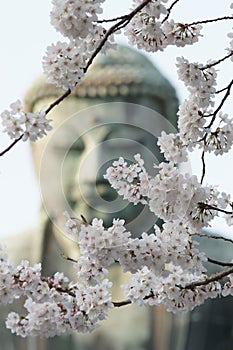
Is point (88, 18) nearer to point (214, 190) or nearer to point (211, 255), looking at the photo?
point (214, 190)

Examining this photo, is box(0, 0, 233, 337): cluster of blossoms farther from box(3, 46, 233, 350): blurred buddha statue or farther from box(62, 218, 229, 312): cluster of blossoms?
box(3, 46, 233, 350): blurred buddha statue

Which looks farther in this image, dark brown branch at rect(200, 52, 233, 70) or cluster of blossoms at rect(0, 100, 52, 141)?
dark brown branch at rect(200, 52, 233, 70)

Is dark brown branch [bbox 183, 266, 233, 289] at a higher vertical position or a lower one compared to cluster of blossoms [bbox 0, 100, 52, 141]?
lower

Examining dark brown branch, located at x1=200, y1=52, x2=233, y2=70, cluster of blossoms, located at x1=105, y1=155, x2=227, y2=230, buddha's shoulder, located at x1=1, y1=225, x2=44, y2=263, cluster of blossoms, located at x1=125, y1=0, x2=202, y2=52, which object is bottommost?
cluster of blossoms, located at x1=105, y1=155, x2=227, y2=230

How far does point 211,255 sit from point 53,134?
86cm

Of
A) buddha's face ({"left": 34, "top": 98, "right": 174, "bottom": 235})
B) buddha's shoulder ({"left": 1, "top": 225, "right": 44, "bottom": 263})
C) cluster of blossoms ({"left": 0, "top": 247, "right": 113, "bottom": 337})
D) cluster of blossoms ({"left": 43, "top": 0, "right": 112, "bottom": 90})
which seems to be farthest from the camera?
buddha's shoulder ({"left": 1, "top": 225, "right": 44, "bottom": 263})

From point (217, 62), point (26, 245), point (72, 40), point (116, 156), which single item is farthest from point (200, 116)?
point (26, 245)

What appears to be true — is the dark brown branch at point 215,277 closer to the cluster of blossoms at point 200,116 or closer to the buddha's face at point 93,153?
the cluster of blossoms at point 200,116

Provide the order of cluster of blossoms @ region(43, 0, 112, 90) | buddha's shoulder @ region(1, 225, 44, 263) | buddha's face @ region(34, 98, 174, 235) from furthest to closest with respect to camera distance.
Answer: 1. buddha's shoulder @ region(1, 225, 44, 263)
2. buddha's face @ region(34, 98, 174, 235)
3. cluster of blossoms @ region(43, 0, 112, 90)

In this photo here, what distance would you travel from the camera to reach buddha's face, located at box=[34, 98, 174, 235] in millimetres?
3193

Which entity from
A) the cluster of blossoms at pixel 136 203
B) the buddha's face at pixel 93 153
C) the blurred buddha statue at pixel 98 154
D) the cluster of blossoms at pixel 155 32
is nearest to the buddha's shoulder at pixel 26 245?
the blurred buddha statue at pixel 98 154

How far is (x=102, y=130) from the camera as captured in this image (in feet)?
10.7

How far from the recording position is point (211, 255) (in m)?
3.31

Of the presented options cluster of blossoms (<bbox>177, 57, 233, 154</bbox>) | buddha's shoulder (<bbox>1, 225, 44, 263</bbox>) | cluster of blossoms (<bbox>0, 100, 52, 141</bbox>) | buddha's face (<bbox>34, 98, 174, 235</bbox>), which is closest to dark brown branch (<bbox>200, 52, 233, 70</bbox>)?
cluster of blossoms (<bbox>177, 57, 233, 154</bbox>)
